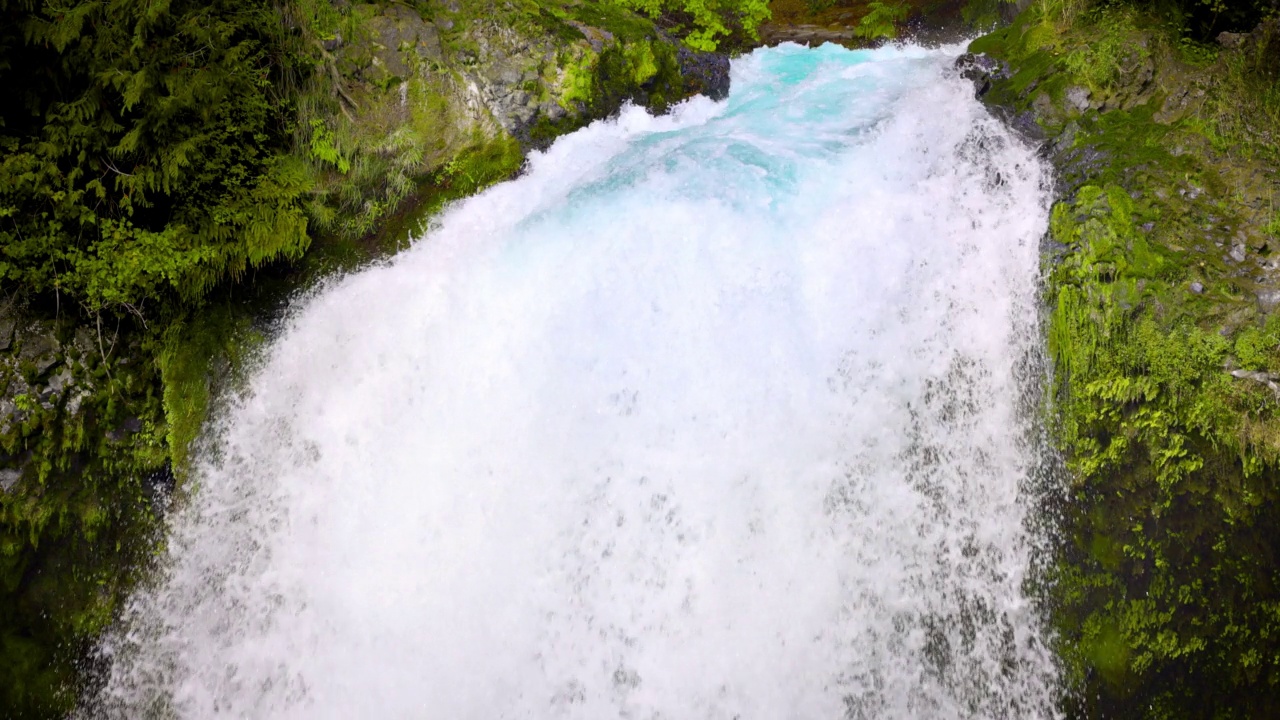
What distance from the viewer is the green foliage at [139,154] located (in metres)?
4.16

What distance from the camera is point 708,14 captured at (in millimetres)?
8406

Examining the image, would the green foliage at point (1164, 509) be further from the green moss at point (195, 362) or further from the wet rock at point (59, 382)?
the wet rock at point (59, 382)

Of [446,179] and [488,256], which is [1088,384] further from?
[446,179]

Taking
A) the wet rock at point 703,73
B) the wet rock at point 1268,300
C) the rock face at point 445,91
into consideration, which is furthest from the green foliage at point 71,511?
the wet rock at point 1268,300

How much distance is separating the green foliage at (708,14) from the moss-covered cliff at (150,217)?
11.4 feet

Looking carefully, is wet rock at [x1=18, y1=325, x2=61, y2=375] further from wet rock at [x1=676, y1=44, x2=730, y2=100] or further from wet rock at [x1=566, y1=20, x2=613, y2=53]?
wet rock at [x1=676, y1=44, x2=730, y2=100]

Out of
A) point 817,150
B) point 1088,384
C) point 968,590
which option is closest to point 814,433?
point 968,590

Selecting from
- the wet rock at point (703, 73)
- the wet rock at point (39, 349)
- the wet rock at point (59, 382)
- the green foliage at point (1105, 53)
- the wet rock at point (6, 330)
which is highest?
the green foliage at point (1105, 53)

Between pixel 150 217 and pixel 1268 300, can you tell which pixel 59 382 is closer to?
pixel 150 217

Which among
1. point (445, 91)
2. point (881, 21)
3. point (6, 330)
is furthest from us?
point (881, 21)

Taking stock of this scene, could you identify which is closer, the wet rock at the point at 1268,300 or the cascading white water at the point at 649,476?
the wet rock at the point at 1268,300

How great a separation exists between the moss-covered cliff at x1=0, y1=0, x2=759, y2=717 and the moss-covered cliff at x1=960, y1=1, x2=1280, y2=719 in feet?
15.1

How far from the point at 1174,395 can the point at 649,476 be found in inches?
126

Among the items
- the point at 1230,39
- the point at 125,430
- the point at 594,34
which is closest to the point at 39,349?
the point at 125,430
